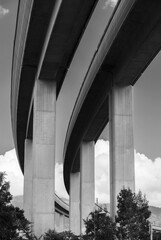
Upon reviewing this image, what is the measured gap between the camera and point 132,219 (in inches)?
924

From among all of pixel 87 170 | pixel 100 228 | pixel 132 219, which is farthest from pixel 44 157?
pixel 87 170

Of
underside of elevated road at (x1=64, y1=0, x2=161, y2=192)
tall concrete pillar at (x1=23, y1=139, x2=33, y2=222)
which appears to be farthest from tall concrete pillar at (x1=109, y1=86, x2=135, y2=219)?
tall concrete pillar at (x1=23, y1=139, x2=33, y2=222)

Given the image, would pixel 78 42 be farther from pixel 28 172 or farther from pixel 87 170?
pixel 28 172

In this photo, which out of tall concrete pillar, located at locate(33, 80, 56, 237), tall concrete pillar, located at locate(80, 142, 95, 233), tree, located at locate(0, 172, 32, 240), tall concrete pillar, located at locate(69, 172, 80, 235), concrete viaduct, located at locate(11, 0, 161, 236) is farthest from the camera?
tall concrete pillar, located at locate(69, 172, 80, 235)

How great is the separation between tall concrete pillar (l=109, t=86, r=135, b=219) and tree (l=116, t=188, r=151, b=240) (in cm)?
436

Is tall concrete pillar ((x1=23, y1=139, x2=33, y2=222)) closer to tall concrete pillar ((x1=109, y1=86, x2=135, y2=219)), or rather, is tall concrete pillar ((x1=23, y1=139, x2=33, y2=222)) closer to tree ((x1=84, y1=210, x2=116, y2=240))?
tall concrete pillar ((x1=109, y1=86, x2=135, y2=219))

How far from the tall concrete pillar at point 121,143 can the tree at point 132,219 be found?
14.3 ft

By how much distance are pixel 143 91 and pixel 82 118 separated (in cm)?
580

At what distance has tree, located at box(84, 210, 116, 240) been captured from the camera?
24109mm

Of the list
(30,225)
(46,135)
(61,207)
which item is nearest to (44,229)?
(30,225)

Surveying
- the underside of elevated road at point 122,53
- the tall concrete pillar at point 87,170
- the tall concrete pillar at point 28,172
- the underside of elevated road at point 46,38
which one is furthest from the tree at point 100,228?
the tall concrete pillar at point 28,172

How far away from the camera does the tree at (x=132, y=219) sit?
23.4 meters

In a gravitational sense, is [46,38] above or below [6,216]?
above

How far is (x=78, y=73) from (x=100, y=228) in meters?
14.8
